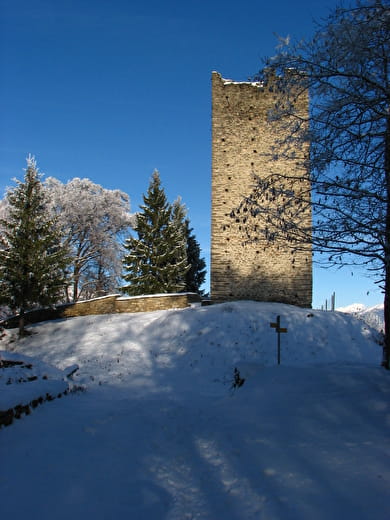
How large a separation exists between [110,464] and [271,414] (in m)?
2.38

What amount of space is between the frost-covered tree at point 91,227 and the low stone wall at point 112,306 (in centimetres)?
642

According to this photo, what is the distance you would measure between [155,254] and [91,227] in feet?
18.5

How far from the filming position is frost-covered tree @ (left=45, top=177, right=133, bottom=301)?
2619 centimetres

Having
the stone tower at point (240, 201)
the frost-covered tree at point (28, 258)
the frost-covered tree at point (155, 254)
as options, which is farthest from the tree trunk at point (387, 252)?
the frost-covered tree at point (155, 254)

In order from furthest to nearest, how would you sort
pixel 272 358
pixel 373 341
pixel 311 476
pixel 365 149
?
1. pixel 373 341
2. pixel 272 358
3. pixel 365 149
4. pixel 311 476

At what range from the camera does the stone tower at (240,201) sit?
57.7 feet

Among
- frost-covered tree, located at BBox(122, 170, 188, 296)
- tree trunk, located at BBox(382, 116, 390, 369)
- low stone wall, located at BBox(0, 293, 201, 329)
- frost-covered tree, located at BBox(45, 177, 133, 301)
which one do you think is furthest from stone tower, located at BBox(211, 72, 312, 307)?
frost-covered tree, located at BBox(45, 177, 133, 301)

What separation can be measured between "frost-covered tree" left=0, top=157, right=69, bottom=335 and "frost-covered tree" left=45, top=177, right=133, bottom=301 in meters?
7.36

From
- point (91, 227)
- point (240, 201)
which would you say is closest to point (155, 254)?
point (91, 227)

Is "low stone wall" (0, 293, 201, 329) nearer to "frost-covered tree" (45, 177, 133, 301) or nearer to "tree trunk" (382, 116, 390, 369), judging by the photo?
"frost-covered tree" (45, 177, 133, 301)

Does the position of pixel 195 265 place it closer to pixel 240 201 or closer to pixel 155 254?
pixel 155 254

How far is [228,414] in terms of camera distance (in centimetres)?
561

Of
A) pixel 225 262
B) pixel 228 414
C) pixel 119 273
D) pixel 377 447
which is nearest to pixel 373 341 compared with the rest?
pixel 225 262

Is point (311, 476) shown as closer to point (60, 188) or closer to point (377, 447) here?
point (377, 447)
